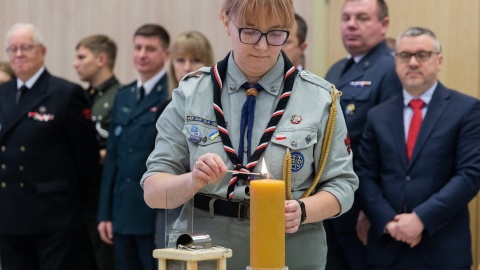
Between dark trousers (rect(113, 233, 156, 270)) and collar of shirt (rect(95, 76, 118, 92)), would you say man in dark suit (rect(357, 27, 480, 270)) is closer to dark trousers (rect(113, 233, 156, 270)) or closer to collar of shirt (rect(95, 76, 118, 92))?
dark trousers (rect(113, 233, 156, 270))

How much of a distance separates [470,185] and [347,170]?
1734mm

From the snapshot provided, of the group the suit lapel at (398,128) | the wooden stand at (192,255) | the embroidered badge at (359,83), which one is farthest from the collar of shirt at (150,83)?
the wooden stand at (192,255)

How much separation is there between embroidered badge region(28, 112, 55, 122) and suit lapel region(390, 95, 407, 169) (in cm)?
203

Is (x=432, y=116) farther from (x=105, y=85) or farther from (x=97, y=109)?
(x=105, y=85)

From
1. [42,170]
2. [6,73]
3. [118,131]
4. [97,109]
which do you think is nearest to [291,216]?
[118,131]

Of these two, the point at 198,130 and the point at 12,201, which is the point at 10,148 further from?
the point at 198,130

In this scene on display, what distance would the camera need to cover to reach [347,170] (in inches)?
98.9

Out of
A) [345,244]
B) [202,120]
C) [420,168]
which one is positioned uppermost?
[202,120]

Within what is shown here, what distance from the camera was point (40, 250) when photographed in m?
5.13

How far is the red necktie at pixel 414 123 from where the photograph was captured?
13.8 ft

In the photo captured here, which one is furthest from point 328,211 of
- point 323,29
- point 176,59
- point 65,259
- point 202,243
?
point 323,29

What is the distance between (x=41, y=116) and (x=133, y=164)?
0.67 metres

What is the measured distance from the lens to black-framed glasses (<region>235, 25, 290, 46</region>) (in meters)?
2.35

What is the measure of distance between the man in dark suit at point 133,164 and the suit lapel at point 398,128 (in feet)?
4.25
